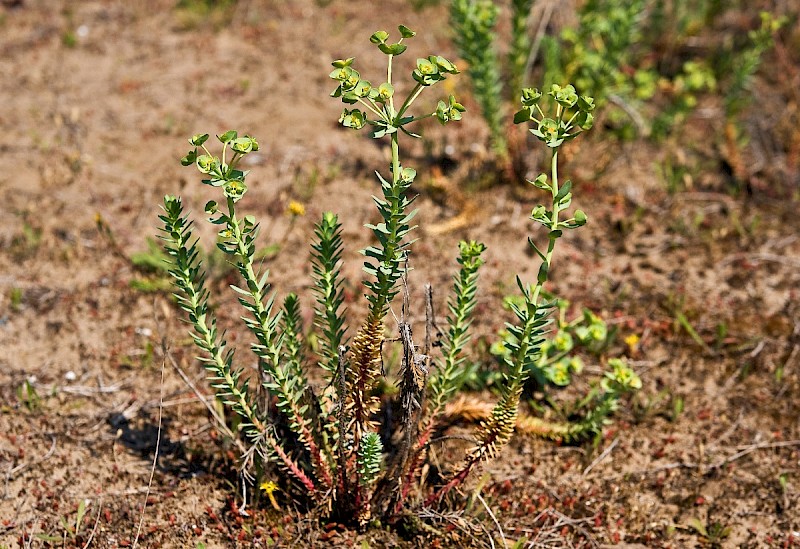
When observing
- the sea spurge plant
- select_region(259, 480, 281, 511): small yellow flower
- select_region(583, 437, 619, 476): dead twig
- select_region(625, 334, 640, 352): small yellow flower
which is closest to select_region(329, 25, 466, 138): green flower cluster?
the sea spurge plant

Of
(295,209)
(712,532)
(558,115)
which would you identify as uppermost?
(558,115)

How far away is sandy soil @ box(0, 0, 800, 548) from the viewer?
340cm

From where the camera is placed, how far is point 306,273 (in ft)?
15.2

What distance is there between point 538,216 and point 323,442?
141 cm

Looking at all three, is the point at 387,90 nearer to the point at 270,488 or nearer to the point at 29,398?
the point at 270,488

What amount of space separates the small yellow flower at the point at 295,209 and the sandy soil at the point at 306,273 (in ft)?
0.21

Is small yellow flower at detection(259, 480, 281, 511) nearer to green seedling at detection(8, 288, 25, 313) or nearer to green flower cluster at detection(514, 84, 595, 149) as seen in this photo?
green flower cluster at detection(514, 84, 595, 149)

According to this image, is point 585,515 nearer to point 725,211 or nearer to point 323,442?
point 323,442

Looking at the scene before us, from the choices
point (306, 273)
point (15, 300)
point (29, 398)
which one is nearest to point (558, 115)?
point (306, 273)

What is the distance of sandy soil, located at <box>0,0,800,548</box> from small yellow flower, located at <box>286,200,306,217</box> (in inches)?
2.6

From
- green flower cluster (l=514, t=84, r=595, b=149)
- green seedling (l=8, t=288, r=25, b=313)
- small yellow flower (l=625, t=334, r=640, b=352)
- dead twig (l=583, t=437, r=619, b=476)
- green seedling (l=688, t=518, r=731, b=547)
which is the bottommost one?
green seedling (l=688, t=518, r=731, b=547)

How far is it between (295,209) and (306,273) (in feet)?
1.31

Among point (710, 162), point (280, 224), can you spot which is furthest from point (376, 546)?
point (710, 162)

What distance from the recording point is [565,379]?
3842mm
